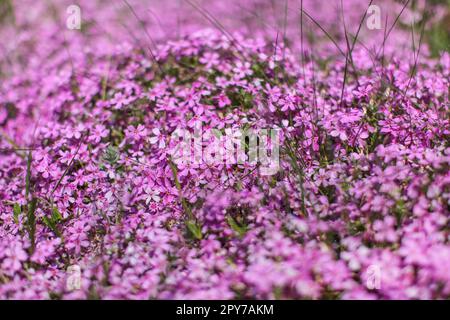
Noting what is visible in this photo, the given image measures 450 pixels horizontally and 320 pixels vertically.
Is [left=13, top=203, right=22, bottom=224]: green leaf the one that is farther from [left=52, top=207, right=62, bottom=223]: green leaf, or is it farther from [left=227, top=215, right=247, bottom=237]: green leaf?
[left=227, top=215, right=247, bottom=237]: green leaf

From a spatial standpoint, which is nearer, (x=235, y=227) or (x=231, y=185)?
(x=235, y=227)

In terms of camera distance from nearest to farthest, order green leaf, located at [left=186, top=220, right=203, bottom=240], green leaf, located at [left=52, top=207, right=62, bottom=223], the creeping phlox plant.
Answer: the creeping phlox plant → green leaf, located at [left=186, top=220, right=203, bottom=240] → green leaf, located at [left=52, top=207, right=62, bottom=223]

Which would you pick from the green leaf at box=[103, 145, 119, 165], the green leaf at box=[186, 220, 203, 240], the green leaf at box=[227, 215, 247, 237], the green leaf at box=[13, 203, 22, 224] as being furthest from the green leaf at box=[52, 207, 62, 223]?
the green leaf at box=[227, 215, 247, 237]

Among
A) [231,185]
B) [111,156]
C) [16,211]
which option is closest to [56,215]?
[16,211]

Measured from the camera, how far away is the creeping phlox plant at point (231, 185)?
8.98ft

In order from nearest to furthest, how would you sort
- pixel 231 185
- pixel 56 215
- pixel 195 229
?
pixel 195 229, pixel 231 185, pixel 56 215

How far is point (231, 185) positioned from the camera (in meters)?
3.31

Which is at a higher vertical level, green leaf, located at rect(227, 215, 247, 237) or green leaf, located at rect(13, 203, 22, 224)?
green leaf, located at rect(13, 203, 22, 224)

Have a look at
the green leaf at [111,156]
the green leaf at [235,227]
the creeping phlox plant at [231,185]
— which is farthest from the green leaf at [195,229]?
the green leaf at [111,156]

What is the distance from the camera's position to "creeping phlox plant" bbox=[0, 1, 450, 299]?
274 centimetres

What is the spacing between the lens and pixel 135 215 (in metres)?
3.29

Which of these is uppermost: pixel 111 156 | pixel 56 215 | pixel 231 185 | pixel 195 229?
pixel 111 156

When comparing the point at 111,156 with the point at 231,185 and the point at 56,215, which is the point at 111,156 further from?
the point at 231,185

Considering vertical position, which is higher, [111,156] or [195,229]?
[111,156]
